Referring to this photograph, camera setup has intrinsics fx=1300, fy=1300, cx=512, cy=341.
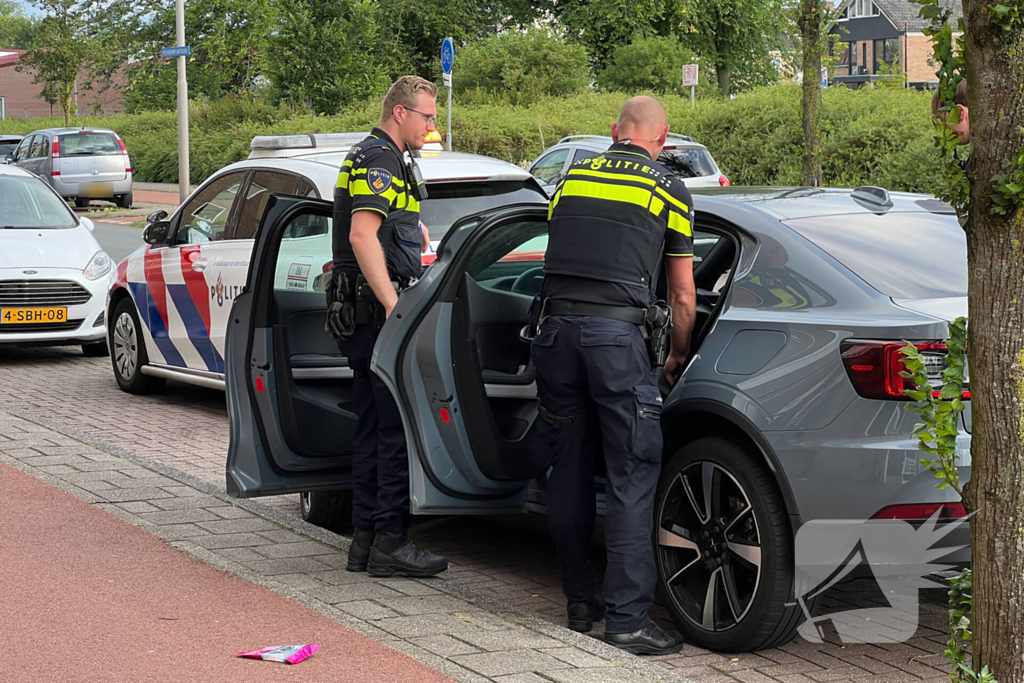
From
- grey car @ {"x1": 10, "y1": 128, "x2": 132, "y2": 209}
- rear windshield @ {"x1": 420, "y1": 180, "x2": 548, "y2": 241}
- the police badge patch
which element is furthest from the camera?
grey car @ {"x1": 10, "y1": 128, "x2": 132, "y2": 209}

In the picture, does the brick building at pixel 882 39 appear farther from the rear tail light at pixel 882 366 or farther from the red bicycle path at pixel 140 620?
the rear tail light at pixel 882 366

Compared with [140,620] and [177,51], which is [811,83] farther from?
[177,51]

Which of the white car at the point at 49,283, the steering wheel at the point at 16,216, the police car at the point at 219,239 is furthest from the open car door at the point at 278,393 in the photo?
the steering wheel at the point at 16,216

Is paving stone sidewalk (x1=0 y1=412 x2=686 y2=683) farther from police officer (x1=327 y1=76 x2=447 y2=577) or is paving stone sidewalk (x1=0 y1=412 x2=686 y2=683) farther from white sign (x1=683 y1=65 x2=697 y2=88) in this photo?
→ white sign (x1=683 y1=65 x2=697 y2=88)

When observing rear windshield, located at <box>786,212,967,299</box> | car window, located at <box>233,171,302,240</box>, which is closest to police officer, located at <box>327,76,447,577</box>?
rear windshield, located at <box>786,212,967,299</box>

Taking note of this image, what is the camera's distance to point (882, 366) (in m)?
3.91

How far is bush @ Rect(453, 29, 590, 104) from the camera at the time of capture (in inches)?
1533

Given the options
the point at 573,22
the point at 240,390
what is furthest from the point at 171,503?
the point at 573,22

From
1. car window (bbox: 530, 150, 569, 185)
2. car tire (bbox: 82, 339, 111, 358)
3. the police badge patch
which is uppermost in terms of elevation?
car window (bbox: 530, 150, 569, 185)

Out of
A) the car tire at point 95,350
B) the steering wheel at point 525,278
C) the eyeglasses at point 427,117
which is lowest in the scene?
the car tire at point 95,350

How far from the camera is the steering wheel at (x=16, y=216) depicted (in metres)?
11.6

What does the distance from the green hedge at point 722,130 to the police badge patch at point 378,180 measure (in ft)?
31.2

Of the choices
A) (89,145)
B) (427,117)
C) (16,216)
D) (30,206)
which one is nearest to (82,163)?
(89,145)

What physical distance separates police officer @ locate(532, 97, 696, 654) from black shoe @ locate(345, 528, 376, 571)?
1.08m
